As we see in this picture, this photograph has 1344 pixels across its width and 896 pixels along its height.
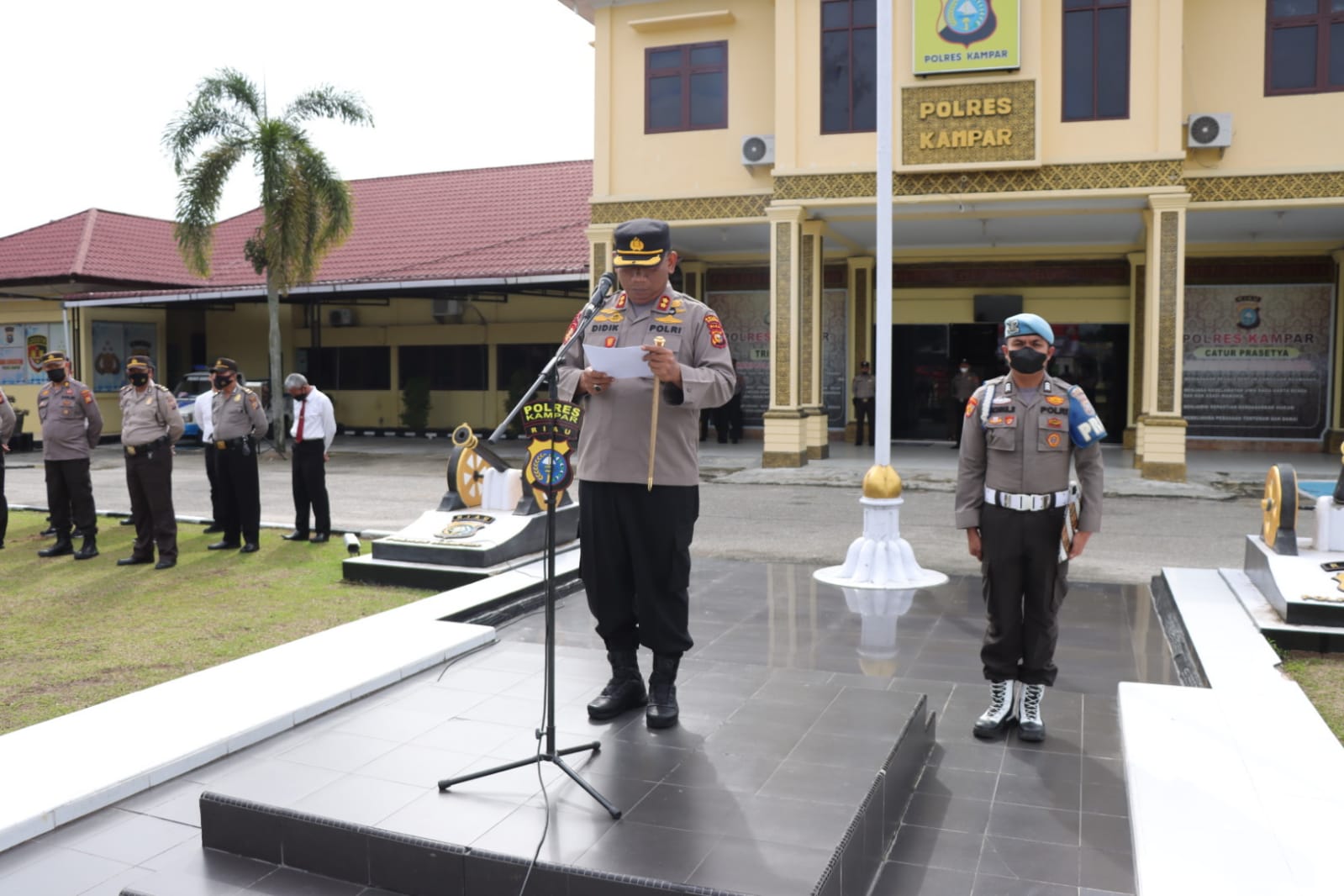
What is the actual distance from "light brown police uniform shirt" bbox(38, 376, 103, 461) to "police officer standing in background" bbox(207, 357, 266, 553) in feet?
3.55

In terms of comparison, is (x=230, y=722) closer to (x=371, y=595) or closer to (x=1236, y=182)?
(x=371, y=595)

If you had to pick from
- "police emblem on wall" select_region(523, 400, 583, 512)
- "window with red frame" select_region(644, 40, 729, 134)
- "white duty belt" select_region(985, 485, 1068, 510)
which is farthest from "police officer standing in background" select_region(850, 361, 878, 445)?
"police emblem on wall" select_region(523, 400, 583, 512)

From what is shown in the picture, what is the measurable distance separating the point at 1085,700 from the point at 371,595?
16.1 feet

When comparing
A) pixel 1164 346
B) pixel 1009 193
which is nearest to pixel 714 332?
pixel 1009 193

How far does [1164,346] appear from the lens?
15188 mm

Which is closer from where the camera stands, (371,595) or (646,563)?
(646,563)

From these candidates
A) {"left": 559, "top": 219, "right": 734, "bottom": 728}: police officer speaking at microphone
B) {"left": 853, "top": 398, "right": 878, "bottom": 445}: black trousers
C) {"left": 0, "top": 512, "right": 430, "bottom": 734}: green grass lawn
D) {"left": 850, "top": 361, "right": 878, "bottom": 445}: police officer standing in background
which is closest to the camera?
{"left": 559, "top": 219, "right": 734, "bottom": 728}: police officer speaking at microphone

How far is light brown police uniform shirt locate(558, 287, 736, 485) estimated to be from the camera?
4.09m

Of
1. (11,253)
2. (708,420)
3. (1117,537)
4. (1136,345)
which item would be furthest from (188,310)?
(1117,537)

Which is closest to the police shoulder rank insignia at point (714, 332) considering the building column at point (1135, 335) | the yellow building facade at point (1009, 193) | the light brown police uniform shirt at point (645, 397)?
the light brown police uniform shirt at point (645, 397)

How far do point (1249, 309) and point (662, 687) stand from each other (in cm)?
1837

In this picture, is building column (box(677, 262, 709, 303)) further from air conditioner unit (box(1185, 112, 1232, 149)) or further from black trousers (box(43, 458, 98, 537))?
black trousers (box(43, 458, 98, 537))

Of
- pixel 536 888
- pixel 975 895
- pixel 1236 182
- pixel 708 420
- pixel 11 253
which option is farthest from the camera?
pixel 11 253

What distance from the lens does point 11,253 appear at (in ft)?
83.7
